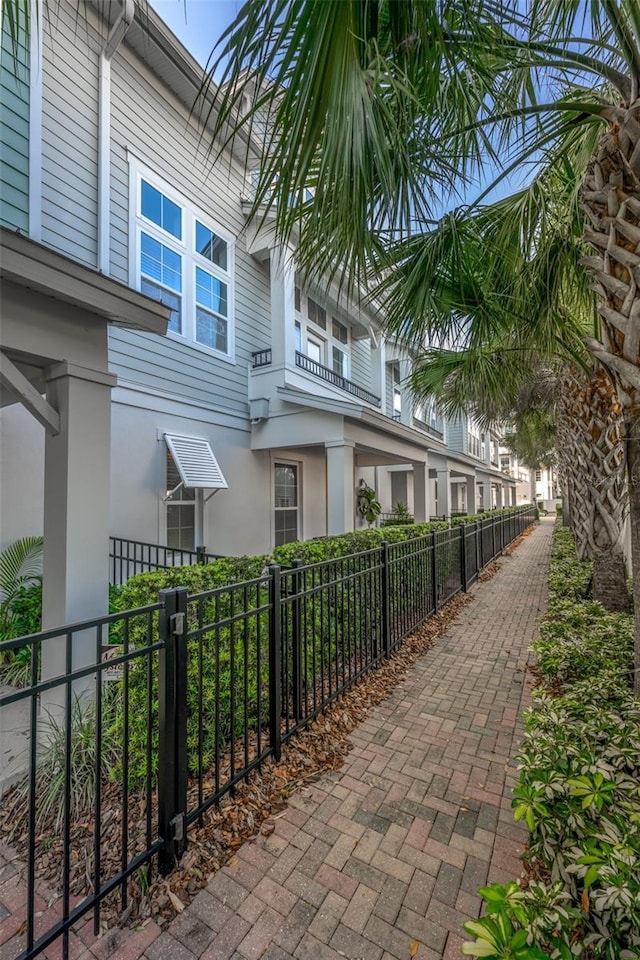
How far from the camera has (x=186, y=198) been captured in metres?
7.69

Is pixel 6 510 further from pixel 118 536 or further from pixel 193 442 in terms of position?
pixel 193 442

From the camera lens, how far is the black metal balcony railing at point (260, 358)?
9.00 m

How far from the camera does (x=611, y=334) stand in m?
2.75

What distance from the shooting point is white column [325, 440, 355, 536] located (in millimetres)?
7531

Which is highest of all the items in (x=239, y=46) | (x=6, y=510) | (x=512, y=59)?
(x=512, y=59)

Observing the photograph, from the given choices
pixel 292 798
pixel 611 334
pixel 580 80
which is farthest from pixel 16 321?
pixel 580 80

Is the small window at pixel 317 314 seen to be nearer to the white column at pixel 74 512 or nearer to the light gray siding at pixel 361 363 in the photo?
the light gray siding at pixel 361 363

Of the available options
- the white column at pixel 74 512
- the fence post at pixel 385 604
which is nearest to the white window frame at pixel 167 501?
the white column at pixel 74 512

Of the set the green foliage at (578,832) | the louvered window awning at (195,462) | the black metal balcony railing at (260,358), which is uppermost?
the black metal balcony railing at (260,358)

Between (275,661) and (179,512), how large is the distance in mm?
5035

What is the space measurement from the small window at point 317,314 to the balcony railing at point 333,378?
4.51 feet

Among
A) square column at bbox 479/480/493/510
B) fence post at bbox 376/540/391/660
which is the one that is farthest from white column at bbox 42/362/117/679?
square column at bbox 479/480/493/510

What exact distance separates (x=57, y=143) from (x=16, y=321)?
15.2 feet

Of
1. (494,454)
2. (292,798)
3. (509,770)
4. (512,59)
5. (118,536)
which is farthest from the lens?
(494,454)
